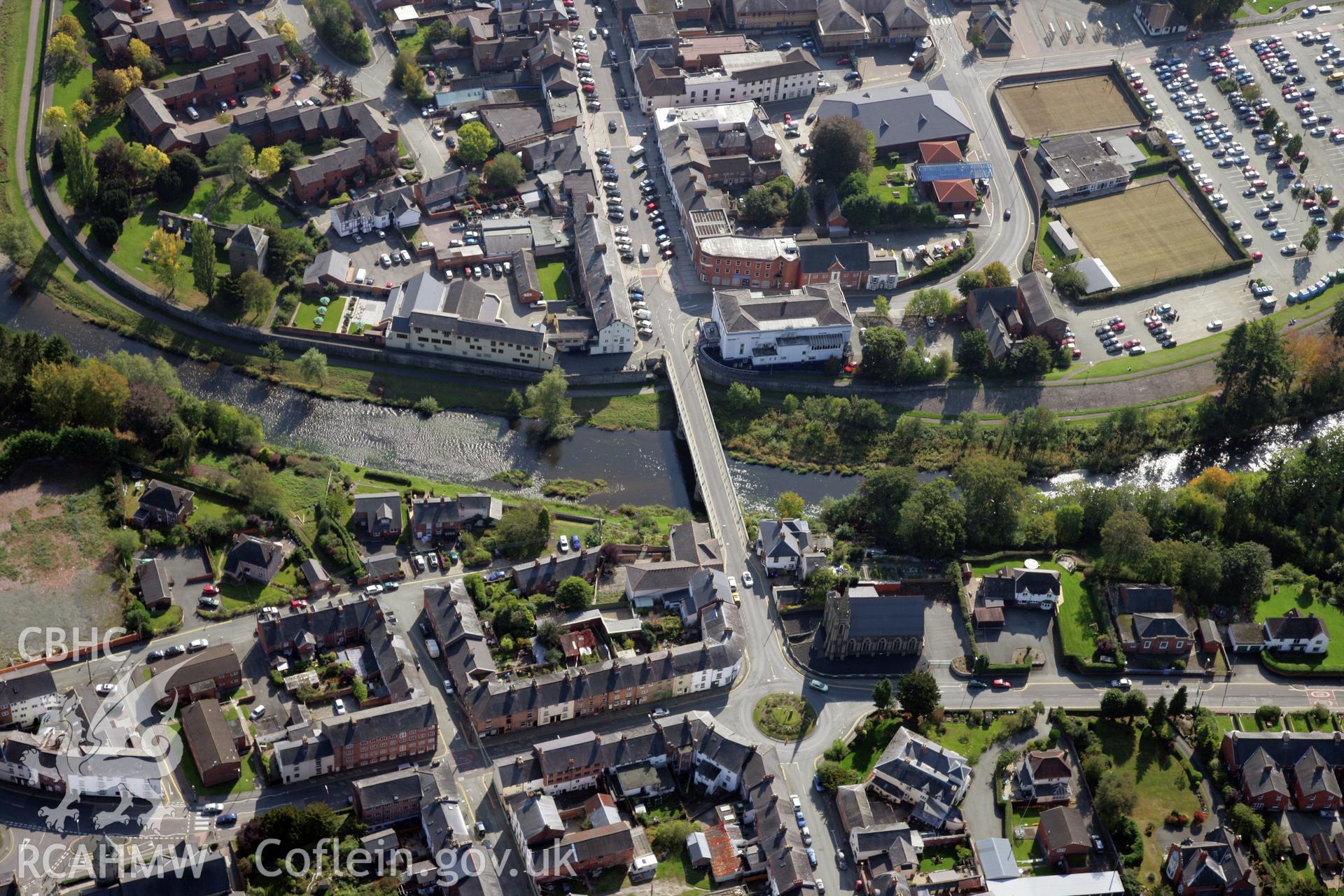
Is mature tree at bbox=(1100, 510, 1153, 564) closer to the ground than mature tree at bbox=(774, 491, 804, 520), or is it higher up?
higher up

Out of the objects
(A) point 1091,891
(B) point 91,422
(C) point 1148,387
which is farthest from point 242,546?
(C) point 1148,387

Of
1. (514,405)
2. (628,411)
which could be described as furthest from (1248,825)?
(514,405)

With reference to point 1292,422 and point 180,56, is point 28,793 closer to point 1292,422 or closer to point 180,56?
point 180,56

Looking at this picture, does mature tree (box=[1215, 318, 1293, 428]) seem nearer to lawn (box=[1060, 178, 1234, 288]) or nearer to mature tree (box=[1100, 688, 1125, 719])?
lawn (box=[1060, 178, 1234, 288])

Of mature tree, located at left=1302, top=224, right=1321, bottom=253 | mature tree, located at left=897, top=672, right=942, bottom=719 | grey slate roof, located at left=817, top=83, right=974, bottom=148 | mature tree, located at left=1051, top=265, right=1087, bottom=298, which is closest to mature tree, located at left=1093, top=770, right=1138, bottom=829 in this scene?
mature tree, located at left=897, top=672, right=942, bottom=719

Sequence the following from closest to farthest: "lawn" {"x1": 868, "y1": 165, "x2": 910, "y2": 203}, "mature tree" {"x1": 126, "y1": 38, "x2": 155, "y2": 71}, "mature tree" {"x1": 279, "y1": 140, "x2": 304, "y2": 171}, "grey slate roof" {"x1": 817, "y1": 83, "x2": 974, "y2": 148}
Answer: "mature tree" {"x1": 279, "y1": 140, "x2": 304, "y2": 171}, "lawn" {"x1": 868, "y1": 165, "x2": 910, "y2": 203}, "mature tree" {"x1": 126, "y1": 38, "x2": 155, "y2": 71}, "grey slate roof" {"x1": 817, "y1": 83, "x2": 974, "y2": 148}

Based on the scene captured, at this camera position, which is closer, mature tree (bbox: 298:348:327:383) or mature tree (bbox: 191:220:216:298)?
mature tree (bbox: 298:348:327:383)
